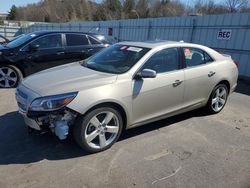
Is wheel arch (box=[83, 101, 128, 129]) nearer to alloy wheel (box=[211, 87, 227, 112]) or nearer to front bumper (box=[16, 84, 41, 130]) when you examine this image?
front bumper (box=[16, 84, 41, 130])

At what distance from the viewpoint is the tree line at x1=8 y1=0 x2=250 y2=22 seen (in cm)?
4588

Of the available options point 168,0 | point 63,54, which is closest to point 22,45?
point 63,54

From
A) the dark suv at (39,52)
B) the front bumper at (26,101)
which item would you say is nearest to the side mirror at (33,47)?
the dark suv at (39,52)

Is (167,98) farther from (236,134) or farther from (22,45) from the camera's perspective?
(22,45)

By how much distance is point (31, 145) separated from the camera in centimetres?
379

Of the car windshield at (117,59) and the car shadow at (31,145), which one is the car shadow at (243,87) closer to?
the car shadow at (31,145)

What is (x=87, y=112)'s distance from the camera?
11.0 ft

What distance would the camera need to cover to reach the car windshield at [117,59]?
396 cm

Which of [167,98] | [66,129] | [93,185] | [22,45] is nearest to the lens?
[93,185]

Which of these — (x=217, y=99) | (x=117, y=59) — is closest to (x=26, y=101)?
(x=117, y=59)

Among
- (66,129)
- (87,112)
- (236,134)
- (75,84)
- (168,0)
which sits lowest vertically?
(236,134)

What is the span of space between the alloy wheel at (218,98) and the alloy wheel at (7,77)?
201 inches

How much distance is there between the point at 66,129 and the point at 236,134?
301 cm

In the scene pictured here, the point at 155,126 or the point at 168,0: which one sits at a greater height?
the point at 168,0
